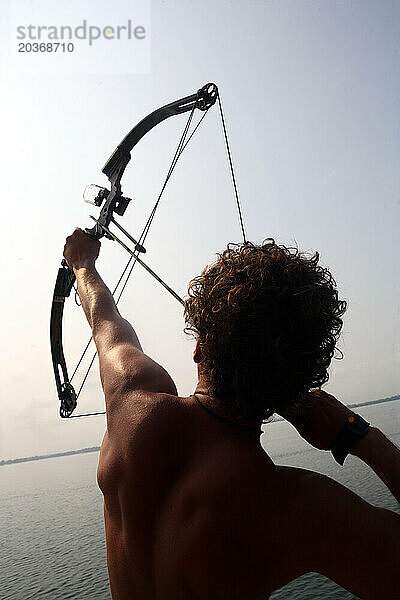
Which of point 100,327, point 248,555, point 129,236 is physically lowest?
point 248,555

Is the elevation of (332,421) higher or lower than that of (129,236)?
lower

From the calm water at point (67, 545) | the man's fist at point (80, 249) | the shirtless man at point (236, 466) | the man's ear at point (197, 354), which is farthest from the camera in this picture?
the calm water at point (67, 545)

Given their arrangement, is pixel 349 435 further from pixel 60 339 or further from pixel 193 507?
pixel 60 339

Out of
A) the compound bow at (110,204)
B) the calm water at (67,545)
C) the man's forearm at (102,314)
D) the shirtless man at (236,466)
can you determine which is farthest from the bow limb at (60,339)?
the calm water at (67,545)

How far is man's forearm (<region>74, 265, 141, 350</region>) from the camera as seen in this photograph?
5.66ft

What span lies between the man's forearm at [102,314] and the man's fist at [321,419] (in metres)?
0.58

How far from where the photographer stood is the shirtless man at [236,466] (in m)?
1.18

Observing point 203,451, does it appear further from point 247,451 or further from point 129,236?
point 129,236

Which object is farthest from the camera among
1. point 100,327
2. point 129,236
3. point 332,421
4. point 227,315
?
point 129,236

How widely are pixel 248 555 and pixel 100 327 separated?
2.93ft

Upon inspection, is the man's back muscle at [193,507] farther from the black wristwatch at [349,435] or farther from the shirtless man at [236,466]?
the black wristwatch at [349,435]

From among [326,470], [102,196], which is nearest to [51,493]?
[326,470]

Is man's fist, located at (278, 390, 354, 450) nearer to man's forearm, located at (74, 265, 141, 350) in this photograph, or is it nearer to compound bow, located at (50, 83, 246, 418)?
man's forearm, located at (74, 265, 141, 350)

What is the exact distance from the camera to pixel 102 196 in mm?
3779
